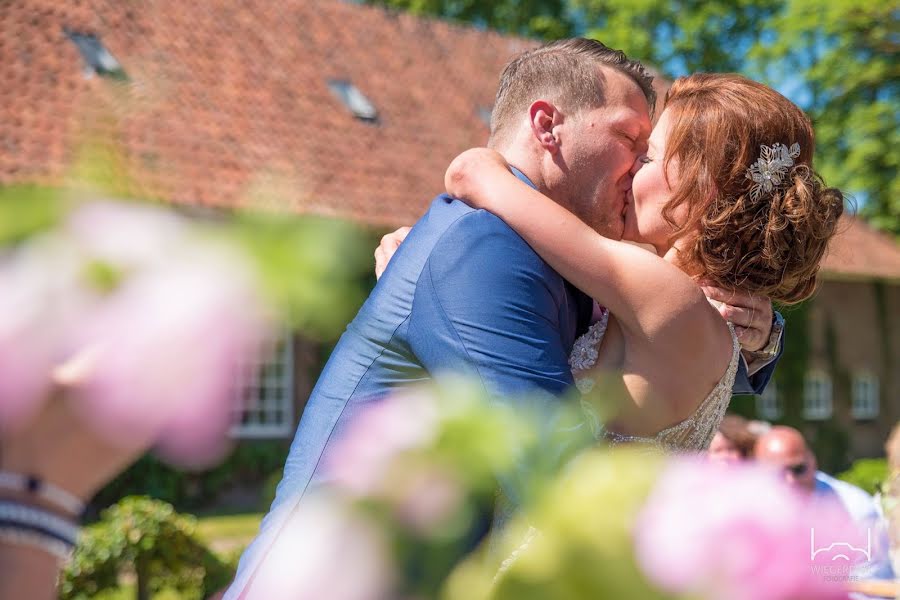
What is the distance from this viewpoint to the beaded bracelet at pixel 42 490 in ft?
2.59

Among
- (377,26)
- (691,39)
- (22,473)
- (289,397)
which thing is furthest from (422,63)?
(22,473)

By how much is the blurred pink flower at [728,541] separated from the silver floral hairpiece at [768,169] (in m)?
1.87

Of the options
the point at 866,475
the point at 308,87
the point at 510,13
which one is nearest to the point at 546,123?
the point at 866,475

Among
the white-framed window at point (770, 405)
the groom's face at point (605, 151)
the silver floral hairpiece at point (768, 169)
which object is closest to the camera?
the silver floral hairpiece at point (768, 169)

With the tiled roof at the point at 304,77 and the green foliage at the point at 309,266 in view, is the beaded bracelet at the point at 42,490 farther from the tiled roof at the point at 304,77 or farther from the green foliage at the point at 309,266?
the tiled roof at the point at 304,77

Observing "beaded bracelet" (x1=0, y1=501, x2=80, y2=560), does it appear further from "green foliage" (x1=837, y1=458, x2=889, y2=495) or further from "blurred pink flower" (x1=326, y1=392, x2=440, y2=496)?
"green foliage" (x1=837, y1=458, x2=889, y2=495)

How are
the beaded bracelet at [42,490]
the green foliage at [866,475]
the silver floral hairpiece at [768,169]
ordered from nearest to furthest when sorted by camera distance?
the beaded bracelet at [42,490] → the silver floral hairpiece at [768,169] → the green foliage at [866,475]

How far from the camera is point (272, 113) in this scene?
50.4 ft

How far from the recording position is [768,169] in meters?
2.38

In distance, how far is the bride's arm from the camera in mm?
2027

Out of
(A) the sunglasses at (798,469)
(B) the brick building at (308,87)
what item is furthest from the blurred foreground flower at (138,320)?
(B) the brick building at (308,87)

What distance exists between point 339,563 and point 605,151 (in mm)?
2067

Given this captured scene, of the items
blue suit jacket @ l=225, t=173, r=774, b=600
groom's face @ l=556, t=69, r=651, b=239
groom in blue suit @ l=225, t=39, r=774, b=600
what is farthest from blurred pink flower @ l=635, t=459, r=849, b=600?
groom's face @ l=556, t=69, r=651, b=239

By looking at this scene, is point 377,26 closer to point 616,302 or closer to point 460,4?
point 460,4
